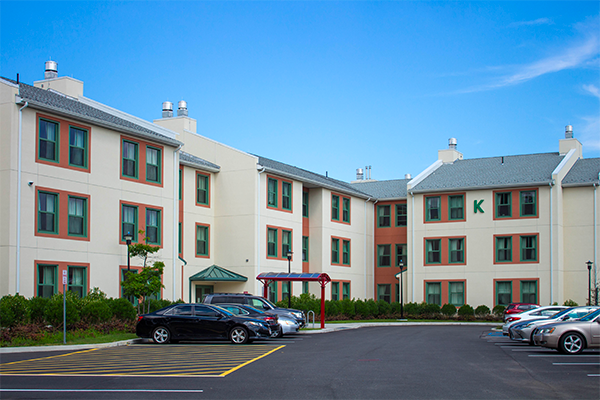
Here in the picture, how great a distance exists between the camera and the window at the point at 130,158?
31.0 metres

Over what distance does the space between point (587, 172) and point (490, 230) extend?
7542mm

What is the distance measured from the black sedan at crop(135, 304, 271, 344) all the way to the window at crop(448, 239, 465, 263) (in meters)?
27.2

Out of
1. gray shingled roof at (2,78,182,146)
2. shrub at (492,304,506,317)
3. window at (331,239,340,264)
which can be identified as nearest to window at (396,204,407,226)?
window at (331,239,340,264)

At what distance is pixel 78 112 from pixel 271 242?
15.7m

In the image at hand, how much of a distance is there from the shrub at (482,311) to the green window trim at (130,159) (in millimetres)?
26283

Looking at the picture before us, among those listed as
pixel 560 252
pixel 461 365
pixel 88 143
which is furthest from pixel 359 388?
pixel 560 252

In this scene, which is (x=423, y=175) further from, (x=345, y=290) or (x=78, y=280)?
(x=78, y=280)

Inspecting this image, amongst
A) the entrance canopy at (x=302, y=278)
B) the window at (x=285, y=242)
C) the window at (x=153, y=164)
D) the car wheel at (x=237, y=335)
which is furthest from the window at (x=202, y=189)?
the car wheel at (x=237, y=335)

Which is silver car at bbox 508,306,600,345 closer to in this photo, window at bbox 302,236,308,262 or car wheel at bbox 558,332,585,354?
car wheel at bbox 558,332,585,354

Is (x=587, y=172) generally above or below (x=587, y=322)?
above

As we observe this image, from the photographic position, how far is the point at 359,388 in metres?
12.7

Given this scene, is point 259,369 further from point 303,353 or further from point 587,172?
point 587,172

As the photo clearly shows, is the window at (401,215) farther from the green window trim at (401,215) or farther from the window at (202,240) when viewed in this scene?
the window at (202,240)

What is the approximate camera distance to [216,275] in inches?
1508
